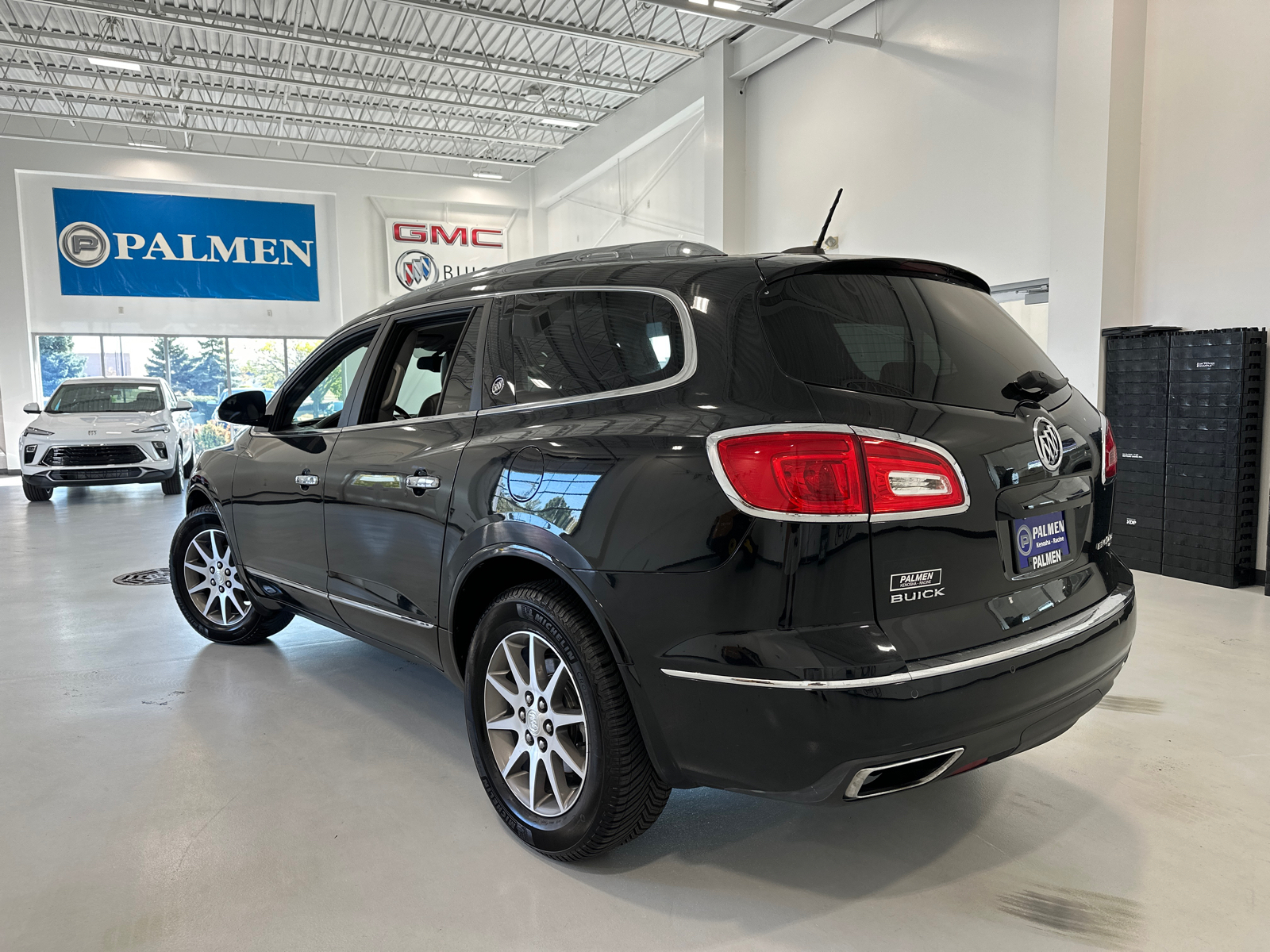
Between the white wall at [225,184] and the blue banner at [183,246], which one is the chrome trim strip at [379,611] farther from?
the blue banner at [183,246]

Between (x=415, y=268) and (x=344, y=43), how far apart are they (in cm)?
734

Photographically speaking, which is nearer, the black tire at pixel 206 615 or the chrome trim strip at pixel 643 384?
the chrome trim strip at pixel 643 384

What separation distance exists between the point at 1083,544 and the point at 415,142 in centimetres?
1738

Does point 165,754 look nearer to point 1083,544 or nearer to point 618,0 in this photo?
point 1083,544

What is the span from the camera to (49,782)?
2625mm

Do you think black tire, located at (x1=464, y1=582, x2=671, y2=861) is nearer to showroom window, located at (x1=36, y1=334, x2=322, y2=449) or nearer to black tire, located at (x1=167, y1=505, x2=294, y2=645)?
black tire, located at (x1=167, y1=505, x2=294, y2=645)

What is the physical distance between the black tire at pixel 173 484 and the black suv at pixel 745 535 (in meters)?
9.28

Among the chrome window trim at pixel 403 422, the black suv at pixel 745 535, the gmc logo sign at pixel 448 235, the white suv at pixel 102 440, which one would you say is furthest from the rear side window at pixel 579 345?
the gmc logo sign at pixel 448 235

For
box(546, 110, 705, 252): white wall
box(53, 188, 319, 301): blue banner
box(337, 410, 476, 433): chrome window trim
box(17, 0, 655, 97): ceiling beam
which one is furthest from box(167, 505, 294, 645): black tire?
box(53, 188, 319, 301): blue banner

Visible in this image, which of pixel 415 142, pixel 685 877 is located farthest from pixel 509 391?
pixel 415 142

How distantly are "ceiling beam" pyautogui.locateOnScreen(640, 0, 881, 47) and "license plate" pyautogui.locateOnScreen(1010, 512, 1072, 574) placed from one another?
8.02 metres

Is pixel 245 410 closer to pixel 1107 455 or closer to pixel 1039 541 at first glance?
pixel 1039 541

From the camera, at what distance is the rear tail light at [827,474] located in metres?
1.64

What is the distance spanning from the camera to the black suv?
1.64 metres
